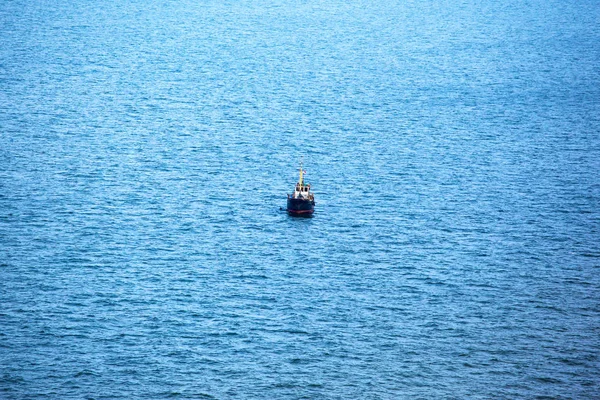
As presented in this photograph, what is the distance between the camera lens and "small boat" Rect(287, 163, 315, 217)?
151 metres

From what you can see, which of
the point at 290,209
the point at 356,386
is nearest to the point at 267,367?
the point at 356,386

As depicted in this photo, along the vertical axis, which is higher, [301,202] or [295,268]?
[301,202]

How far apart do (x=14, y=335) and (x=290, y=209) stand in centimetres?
4875

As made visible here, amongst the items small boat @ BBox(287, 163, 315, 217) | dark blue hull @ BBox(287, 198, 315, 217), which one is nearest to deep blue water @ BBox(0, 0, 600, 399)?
dark blue hull @ BBox(287, 198, 315, 217)

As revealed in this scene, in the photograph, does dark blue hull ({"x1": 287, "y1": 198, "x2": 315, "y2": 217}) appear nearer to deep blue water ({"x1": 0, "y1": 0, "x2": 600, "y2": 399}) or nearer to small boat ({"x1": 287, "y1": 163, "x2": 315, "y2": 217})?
small boat ({"x1": 287, "y1": 163, "x2": 315, "y2": 217})

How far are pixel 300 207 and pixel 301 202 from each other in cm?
81

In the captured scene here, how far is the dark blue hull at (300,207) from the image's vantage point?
15100 cm

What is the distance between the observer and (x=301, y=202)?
151m

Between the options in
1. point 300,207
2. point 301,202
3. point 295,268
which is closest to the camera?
point 295,268

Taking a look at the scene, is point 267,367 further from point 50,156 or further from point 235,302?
point 50,156

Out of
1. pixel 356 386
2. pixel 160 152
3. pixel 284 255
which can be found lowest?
pixel 356 386

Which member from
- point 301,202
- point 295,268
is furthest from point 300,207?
point 295,268

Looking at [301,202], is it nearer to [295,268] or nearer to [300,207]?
[300,207]

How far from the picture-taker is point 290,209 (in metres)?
152
